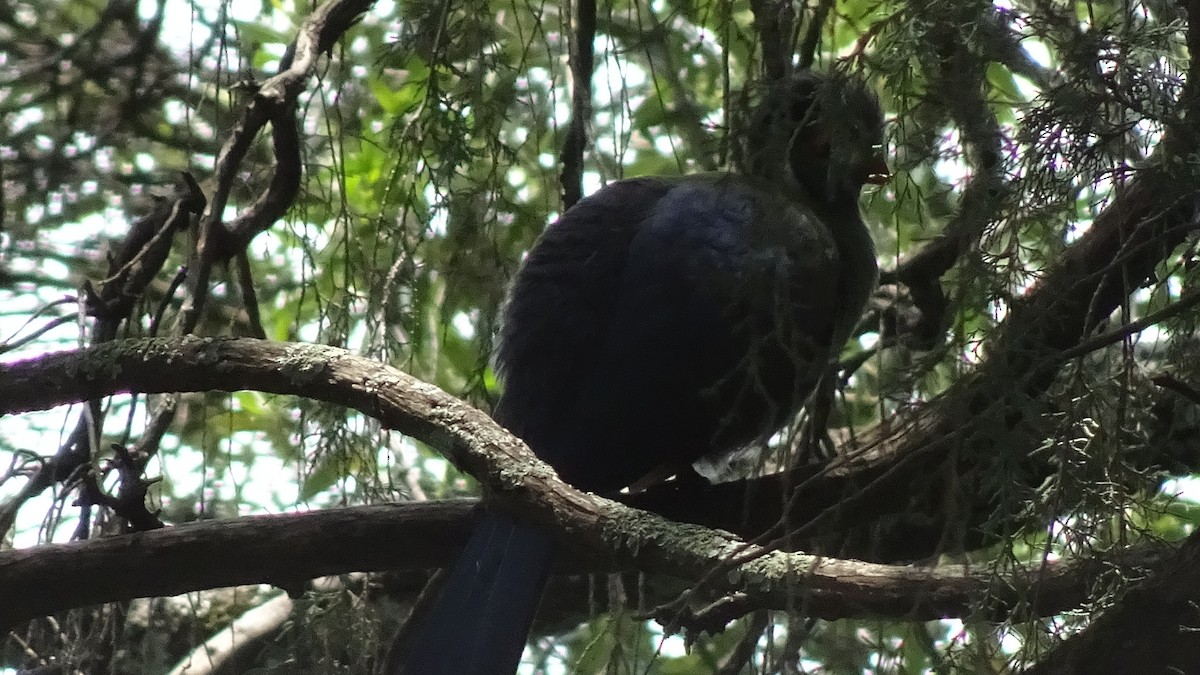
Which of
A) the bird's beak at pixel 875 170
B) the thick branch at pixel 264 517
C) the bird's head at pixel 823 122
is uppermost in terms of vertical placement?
the bird's beak at pixel 875 170

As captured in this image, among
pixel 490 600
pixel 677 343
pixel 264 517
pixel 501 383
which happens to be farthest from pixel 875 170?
pixel 264 517

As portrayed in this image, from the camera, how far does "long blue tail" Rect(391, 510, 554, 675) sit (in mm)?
1780

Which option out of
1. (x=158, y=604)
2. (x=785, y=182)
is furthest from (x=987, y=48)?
(x=158, y=604)

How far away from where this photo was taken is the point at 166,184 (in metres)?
3.07

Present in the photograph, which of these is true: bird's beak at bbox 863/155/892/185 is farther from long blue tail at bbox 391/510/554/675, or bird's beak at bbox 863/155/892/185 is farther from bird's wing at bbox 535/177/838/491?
long blue tail at bbox 391/510/554/675

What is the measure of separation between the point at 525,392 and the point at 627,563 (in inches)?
27.7

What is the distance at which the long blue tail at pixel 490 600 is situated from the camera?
5.84ft

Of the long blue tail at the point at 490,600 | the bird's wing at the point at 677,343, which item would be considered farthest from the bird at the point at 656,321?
the long blue tail at the point at 490,600

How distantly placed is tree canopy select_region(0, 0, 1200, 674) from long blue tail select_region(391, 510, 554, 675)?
0.28ft

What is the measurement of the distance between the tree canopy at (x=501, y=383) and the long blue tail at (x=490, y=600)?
9 cm

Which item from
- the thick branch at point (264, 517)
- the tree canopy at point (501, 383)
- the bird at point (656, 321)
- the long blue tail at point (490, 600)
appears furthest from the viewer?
the bird at point (656, 321)

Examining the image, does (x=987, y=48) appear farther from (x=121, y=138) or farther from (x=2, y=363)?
(x=121, y=138)

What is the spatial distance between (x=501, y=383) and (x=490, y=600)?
677 millimetres

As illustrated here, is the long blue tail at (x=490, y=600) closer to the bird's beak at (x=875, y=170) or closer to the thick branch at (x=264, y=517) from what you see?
the thick branch at (x=264, y=517)
